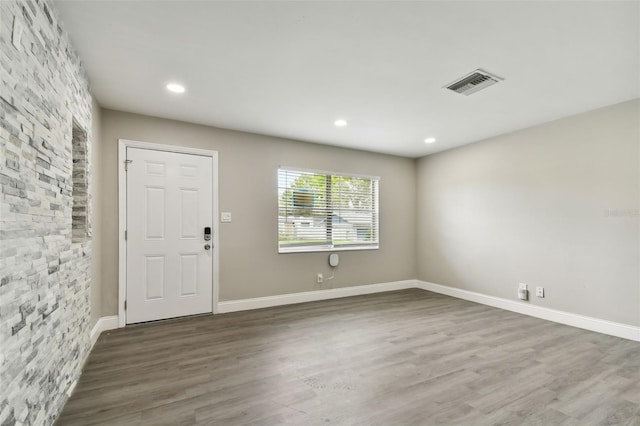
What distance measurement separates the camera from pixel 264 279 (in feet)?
14.1

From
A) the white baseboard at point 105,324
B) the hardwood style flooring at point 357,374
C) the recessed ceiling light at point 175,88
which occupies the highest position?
the recessed ceiling light at point 175,88

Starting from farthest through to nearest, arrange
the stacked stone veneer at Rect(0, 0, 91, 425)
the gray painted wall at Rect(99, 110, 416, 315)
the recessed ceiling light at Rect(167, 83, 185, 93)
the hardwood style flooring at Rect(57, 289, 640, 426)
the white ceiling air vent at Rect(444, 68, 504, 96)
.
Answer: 1. the gray painted wall at Rect(99, 110, 416, 315)
2. the recessed ceiling light at Rect(167, 83, 185, 93)
3. the white ceiling air vent at Rect(444, 68, 504, 96)
4. the hardwood style flooring at Rect(57, 289, 640, 426)
5. the stacked stone veneer at Rect(0, 0, 91, 425)

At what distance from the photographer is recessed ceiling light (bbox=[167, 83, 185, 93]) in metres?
2.85

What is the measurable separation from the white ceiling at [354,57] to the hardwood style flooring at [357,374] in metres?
2.46

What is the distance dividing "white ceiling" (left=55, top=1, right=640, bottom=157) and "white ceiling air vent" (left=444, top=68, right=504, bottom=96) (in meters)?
0.08

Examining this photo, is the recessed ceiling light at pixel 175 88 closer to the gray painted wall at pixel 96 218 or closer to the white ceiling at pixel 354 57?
the white ceiling at pixel 354 57

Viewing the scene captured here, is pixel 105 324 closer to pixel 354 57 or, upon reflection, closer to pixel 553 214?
pixel 354 57

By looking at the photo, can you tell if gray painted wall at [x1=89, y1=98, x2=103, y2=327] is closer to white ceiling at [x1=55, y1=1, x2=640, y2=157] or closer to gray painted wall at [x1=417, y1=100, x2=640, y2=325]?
white ceiling at [x1=55, y1=1, x2=640, y2=157]

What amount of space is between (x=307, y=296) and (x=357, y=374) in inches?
90.9

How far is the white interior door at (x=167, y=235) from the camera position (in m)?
3.55

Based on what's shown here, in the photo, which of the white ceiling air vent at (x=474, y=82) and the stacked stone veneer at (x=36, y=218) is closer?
the stacked stone veneer at (x=36, y=218)

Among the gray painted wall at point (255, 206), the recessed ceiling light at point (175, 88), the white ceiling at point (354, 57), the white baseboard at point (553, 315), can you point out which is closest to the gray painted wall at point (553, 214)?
the white baseboard at point (553, 315)

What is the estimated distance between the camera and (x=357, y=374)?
2354 mm

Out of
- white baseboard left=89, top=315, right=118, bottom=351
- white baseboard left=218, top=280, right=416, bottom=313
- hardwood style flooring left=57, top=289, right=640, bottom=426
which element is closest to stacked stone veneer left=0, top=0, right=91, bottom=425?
hardwood style flooring left=57, top=289, right=640, bottom=426
